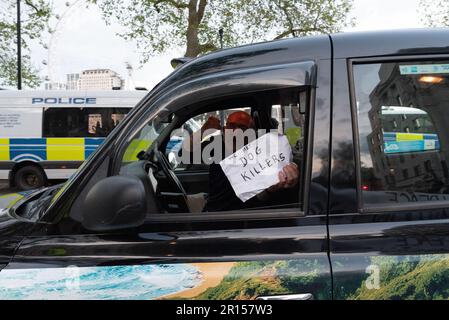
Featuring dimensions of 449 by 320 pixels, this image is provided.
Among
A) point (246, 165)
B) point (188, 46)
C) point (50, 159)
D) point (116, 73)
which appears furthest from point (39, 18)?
point (246, 165)

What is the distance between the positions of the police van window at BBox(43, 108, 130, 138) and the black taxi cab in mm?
9995

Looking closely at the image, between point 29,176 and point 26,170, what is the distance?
0.19m

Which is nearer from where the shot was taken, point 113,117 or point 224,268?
point 224,268

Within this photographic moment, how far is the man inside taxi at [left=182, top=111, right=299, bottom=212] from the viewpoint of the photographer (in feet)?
5.54

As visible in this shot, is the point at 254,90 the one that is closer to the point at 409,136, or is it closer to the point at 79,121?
the point at 409,136

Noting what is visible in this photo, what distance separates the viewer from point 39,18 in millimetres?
21344

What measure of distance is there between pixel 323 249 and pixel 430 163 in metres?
0.53

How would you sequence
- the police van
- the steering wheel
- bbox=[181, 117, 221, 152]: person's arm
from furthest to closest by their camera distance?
1. the police van
2. bbox=[181, 117, 221, 152]: person's arm
3. the steering wheel

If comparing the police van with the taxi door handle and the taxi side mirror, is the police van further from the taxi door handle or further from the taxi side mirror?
the taxi door handle

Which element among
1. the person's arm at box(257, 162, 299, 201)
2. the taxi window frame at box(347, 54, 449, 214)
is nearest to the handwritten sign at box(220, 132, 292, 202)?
the person's arm at box(257, 162, 299, 201)

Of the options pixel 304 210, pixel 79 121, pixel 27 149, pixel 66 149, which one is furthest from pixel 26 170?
pixel 304 210

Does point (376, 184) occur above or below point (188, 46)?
below
